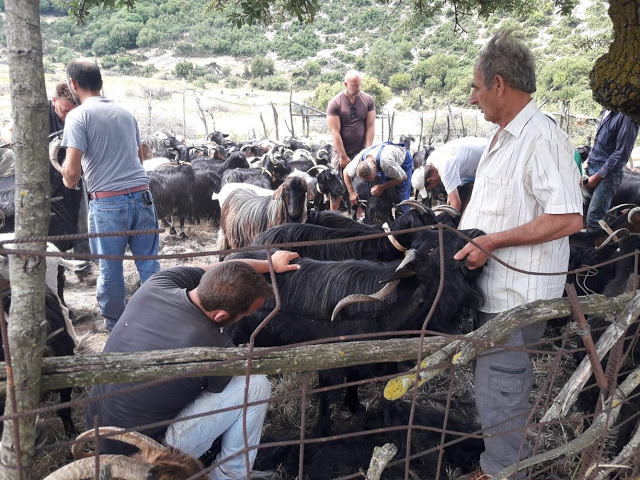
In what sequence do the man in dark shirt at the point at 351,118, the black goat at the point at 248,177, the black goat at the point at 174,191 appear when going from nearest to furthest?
1. the man in dark shirt at the point at 351,118
2. the black goat at the point at 174,191
3. the black goat at the point at 248,177

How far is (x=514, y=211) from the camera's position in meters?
2.39

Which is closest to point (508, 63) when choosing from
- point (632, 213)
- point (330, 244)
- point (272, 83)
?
point (632, 213)

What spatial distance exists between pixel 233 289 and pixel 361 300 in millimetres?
841

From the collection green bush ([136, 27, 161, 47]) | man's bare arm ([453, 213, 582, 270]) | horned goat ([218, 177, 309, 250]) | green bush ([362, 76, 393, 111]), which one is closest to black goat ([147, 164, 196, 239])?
horned goat ([218, 177, 309, 250])

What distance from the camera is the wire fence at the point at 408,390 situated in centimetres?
157

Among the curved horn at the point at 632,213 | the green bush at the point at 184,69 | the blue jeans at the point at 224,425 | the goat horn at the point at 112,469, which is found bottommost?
the blue jeans at the point at 224,425

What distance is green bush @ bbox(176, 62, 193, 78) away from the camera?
5206 cm

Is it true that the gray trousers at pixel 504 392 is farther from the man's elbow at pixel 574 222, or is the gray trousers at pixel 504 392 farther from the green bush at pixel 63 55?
the green bush at pixel 63 55

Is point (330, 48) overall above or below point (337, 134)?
above

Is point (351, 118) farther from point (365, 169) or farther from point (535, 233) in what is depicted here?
point (535, 233)

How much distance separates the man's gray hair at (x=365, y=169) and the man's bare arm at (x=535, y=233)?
3.82m

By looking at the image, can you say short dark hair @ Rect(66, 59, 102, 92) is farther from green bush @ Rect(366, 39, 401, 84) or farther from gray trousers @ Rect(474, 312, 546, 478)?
green bush @ Rect(366, 39, 401, 84)

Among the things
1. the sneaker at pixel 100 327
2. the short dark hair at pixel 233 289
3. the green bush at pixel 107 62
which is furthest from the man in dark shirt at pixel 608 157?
the green bush at pixel 107 62

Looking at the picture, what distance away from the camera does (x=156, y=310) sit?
8.08ft
